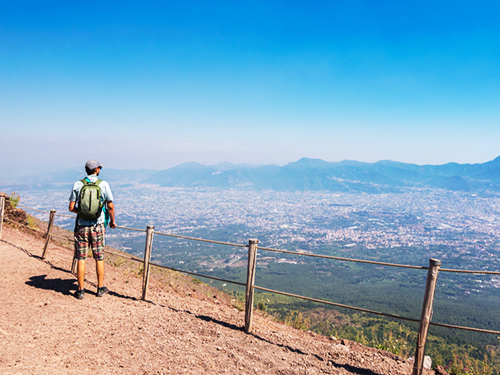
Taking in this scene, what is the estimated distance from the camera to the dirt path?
131 inches

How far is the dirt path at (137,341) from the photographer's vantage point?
10.9 ft

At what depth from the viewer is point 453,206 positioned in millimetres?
193625

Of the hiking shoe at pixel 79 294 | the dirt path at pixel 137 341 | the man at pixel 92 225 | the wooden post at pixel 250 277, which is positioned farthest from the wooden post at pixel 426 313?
the hiking shoe at pixel 79 294

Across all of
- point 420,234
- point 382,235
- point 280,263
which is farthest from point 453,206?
point 280,263

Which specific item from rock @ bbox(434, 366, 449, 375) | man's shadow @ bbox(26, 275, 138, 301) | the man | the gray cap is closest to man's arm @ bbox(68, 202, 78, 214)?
the man

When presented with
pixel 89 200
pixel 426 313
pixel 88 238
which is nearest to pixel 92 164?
pixel 89 200

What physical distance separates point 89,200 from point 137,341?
2447mm

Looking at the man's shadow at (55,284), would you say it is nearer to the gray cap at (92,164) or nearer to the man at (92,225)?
the man at (92,225)

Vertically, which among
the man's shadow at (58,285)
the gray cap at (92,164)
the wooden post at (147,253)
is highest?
the gray cap at (92,164)

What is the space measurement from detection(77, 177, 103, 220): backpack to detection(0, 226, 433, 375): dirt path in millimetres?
1694

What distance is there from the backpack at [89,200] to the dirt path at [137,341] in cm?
169

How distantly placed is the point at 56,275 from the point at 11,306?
76.5 inches

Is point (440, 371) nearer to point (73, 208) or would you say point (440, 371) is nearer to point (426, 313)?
point (426, 313)

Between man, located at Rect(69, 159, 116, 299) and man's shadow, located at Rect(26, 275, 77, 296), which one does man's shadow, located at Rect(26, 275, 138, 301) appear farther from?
man, located at Rect(69, 159, 116, 299)
